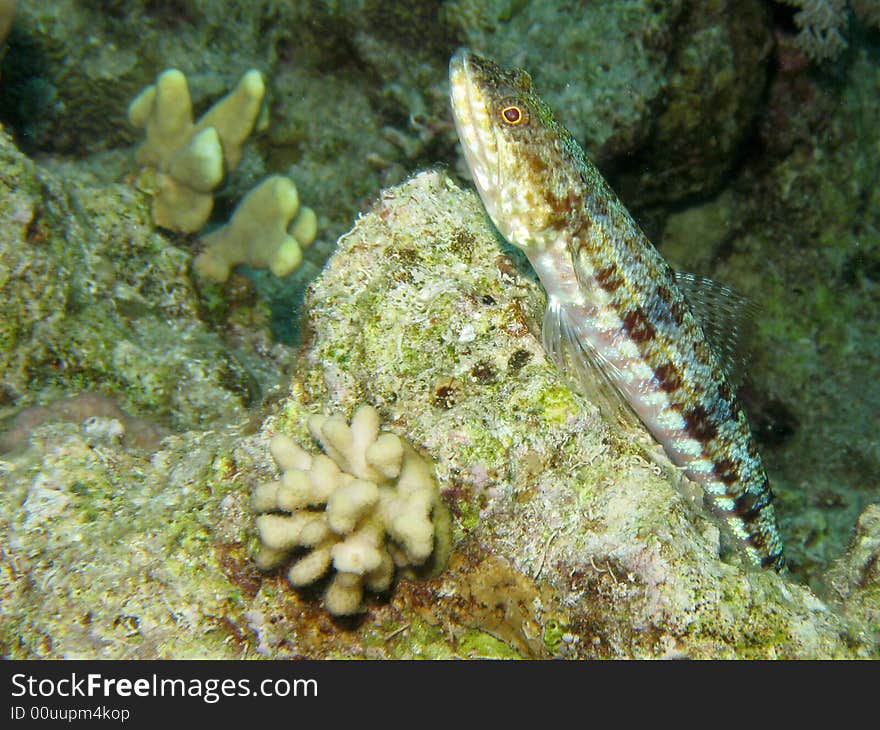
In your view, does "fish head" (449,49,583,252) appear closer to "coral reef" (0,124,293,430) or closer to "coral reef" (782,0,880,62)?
"coral reef" (0,124,293,430)

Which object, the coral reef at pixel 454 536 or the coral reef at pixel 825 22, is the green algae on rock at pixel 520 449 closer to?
the coral reef at pixel 454 536

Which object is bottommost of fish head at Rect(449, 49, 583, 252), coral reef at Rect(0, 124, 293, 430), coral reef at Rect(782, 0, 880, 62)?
coral reef at Rect(0, 124, 293, 430)

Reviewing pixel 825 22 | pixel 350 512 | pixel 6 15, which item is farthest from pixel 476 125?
pixel 825 22

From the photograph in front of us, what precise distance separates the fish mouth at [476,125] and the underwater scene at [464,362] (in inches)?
0.6

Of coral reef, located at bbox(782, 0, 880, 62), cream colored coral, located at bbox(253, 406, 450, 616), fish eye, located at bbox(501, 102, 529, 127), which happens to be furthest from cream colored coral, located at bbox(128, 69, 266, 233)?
coral reef, located at bbox(782, 0, 880, 62)

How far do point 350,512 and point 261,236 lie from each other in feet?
10.5

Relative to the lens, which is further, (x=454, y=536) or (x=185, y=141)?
(x=185, y=141)

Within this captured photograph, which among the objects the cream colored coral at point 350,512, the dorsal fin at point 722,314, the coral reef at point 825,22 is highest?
the coral reef at point 825,22

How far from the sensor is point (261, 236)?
446 centimetres

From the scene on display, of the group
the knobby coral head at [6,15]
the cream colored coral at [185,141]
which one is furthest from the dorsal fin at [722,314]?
the knobby coral head at [6,15]

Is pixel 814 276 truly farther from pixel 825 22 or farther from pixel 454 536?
pixel 454 536

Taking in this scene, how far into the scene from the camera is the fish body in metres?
2.56

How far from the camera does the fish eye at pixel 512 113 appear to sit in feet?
8.34

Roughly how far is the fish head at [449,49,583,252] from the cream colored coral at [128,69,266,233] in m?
2.55
